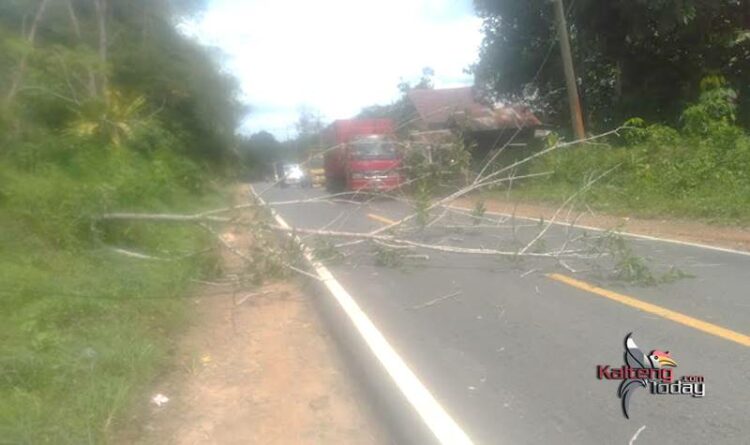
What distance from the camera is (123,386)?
5.29 m

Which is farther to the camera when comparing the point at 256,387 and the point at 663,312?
the point at 663,312

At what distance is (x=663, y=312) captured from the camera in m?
7.06

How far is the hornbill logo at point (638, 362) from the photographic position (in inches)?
203

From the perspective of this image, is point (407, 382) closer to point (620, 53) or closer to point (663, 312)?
point (663, 312)

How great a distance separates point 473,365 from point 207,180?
17282 millimetres

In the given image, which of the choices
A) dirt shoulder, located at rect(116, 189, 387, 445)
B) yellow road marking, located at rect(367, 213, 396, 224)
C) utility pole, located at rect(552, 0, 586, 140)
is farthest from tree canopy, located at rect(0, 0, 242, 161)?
utility pole, located at rect(552, 0, 586, 140)

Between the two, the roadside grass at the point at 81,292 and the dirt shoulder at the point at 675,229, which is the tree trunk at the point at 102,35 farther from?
the dirt shoulder at the point at 675,229

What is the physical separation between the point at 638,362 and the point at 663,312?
1602 mm

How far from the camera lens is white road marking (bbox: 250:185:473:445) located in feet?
14.9

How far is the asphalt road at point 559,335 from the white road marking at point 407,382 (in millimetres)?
86

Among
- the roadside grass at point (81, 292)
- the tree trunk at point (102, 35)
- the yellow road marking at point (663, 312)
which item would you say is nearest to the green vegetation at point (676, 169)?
the yellow road marking at point (663, 312)

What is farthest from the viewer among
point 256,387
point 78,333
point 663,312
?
point 663,312

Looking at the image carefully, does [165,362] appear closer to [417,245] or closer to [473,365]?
[473,365]

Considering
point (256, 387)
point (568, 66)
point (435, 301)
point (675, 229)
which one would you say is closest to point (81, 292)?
point (256, 387)
